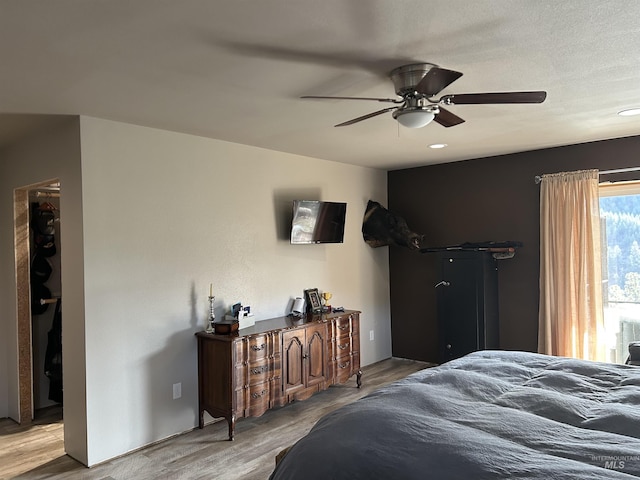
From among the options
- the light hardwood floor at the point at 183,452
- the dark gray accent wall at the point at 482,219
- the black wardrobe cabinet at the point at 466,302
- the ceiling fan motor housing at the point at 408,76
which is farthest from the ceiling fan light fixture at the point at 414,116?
the dark gray accent wall at the point at 482,219

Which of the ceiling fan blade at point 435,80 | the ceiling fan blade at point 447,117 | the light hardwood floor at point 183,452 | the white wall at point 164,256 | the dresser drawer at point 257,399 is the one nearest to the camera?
the ceiling fan blade at point 435,80

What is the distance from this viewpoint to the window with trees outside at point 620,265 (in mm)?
4422

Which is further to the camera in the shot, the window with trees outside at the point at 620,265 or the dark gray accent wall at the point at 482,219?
the dark gray accent wall at the point at 482,219

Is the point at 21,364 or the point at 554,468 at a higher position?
the point at 554,468

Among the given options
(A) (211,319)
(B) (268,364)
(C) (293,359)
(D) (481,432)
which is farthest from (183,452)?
(D) (481,432)

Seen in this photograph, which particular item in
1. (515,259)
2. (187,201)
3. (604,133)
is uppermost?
(604,133)

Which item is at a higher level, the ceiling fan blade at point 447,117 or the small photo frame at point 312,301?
the ceiling fan blade at point 447,117

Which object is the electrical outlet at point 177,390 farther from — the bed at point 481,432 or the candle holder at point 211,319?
the bed at point 481,432

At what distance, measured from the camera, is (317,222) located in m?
4.85

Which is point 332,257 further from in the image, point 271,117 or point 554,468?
point 554,468

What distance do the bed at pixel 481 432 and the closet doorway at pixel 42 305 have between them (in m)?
3.28

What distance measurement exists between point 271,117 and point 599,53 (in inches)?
78.8

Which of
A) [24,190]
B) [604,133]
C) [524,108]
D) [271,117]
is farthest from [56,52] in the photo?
[604,133]

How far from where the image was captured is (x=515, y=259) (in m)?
5.02
